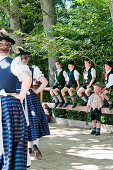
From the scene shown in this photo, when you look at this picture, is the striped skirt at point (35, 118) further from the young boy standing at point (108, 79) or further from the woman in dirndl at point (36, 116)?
the young boy standing at point (108, 79)

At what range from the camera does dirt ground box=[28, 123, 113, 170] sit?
15.1ft

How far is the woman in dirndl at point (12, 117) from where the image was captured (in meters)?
3.17

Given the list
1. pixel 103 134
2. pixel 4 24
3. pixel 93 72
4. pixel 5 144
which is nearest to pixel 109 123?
pixel 103 134

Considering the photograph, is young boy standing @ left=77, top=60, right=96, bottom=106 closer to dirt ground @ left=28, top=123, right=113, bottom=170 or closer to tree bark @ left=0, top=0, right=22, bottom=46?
dirt ground @ left=28, top=123, right=113, bottom=170

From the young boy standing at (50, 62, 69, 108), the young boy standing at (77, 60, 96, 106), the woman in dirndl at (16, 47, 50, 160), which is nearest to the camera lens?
the woman in dirndl at (16, 47, 50, 160)

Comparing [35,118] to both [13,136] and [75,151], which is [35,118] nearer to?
[75,151]

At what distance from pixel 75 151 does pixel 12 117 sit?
259cm

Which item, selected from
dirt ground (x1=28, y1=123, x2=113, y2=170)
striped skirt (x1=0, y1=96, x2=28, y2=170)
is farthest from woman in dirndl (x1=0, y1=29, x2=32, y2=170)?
dirt ground (x1=28, y1=123, x2=113, y2=170)

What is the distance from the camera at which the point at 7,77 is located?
3.21 m

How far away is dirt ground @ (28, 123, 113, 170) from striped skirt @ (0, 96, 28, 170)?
143 centimetres

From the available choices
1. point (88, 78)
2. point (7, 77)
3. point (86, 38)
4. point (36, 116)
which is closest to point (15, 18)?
point (86, 38)

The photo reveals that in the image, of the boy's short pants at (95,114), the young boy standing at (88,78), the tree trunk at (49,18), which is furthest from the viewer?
the tree trunk at (49,18)

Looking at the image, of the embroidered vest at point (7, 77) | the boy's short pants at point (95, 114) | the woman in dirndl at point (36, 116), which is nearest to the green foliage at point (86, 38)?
the boy's short pants at point (95, 114)

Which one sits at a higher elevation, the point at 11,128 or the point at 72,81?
the point at 72,81
